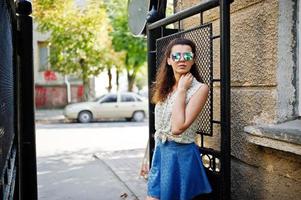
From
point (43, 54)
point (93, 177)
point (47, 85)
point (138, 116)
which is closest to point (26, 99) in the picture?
point (93, 177)

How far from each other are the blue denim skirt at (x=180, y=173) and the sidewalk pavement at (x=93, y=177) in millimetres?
2924

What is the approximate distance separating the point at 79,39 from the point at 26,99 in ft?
56.6

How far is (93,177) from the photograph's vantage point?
23.8 feet

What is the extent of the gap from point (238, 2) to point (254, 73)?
60 cm

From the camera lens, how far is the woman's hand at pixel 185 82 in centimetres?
266

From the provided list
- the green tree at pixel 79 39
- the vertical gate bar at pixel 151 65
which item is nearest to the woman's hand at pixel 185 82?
the vertical gate bar at pixel 151 65

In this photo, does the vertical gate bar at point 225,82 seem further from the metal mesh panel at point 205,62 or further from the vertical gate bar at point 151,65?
the vertical gate bar at point 151,65

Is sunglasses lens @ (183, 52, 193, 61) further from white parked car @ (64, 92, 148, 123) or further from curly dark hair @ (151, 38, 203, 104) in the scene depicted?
white parked car @ (64, 92, 148, 123)

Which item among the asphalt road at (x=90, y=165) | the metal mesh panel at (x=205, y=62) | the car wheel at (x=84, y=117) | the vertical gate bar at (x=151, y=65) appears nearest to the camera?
the metal mesh panel at (x=205, y=62)

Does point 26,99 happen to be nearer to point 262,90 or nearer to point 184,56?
point 184,56

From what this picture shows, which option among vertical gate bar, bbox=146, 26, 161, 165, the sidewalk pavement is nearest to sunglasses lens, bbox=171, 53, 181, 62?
vertical gate bar, bbox=146, 26, 161, 165

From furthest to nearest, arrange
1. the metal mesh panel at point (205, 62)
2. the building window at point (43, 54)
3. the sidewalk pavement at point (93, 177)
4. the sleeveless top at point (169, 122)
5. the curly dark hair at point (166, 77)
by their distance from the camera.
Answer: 1. the building window at point (43, 54)
2. the sidewalk pavement at point (93, 177)
3. the metal mesh panel at point (205, 62)
4. the curly dark hair at point (166, 77)
5. the sleeveless top at point (169, 122)

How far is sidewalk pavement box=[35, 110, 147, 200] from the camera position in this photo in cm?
595

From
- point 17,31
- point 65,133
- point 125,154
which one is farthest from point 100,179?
point 65,133
